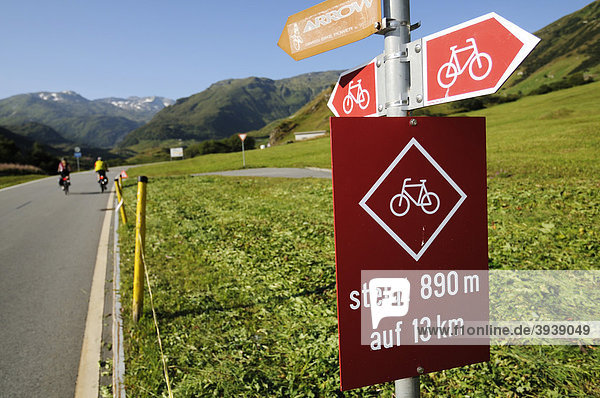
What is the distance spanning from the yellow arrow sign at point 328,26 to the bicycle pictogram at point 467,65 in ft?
1.42

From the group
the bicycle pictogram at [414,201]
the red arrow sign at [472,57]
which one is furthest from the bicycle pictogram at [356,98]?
the bicycle pictogram at [414,201]

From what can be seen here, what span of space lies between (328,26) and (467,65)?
867 millimetres

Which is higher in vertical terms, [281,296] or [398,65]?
[398,65]

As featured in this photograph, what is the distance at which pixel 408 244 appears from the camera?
1710mm

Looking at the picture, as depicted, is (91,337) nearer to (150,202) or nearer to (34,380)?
(34,380)

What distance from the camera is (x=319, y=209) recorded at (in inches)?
428

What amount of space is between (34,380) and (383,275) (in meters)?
4.20

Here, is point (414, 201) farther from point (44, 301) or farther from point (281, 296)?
point (44, 301)

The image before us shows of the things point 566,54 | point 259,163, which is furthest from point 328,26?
point 566,54

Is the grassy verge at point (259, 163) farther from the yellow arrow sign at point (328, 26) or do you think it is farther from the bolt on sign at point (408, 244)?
the bolt on sign at point (408, 244)

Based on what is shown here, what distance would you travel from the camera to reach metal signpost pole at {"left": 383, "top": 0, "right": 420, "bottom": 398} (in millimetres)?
1812

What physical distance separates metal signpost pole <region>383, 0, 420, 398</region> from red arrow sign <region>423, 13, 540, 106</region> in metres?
0.10

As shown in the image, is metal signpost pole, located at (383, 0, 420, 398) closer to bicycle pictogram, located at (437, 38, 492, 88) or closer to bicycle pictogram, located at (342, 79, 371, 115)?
bicycle pictogram, located at (437, 38, 492, 88)

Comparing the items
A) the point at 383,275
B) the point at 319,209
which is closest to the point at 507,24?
the point at 383,275
